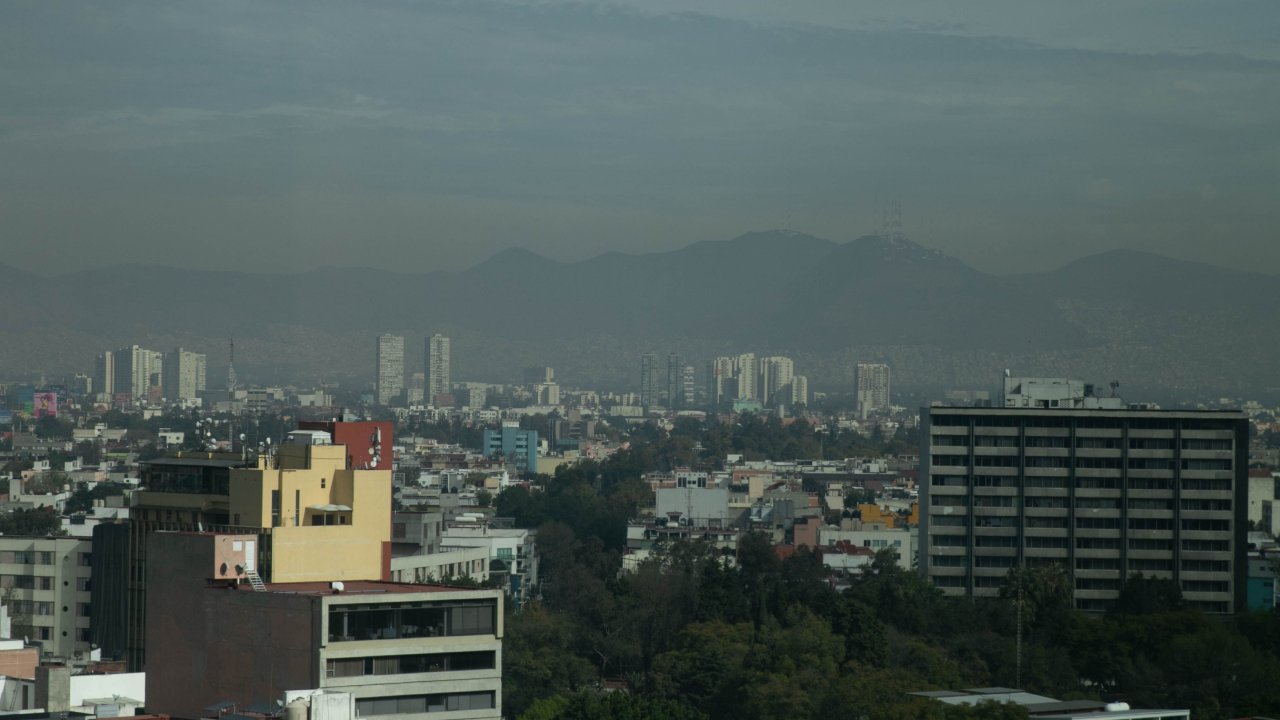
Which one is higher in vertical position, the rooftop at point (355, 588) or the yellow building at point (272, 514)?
the yellow building at point (272, 514)

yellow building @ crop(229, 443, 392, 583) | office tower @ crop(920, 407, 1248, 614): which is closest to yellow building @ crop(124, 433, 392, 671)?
yellow building @ crop(229, 443, 392, 583)

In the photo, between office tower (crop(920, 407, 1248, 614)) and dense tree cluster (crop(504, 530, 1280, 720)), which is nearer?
dense tree cluster (crop(504, 530, 1280, 720))

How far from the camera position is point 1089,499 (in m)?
69.4

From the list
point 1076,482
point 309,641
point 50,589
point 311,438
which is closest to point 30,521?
point 50,589

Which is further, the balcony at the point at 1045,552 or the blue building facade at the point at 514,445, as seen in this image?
the blue building facade at the point at 514,445

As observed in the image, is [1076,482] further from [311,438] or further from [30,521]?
[30,521]

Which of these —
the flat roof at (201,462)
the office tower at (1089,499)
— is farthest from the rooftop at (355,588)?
the office tower at (1089,499)

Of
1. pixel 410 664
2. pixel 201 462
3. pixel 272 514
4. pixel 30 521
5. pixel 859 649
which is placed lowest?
pixel 859 649

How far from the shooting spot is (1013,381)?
269 ft

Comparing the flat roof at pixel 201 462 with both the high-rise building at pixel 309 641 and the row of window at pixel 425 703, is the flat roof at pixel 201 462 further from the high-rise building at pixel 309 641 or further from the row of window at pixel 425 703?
the row of window at pixel 425 703

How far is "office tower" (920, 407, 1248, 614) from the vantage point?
225ft

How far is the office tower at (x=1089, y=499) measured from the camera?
225ft

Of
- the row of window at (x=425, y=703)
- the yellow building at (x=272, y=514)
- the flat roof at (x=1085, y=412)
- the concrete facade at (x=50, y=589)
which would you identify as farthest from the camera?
the flat roof at (x=1085, y=412)

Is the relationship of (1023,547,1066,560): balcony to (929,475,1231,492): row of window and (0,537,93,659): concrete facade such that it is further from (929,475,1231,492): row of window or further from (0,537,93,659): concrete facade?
(0,537,93,659): concrete facade
